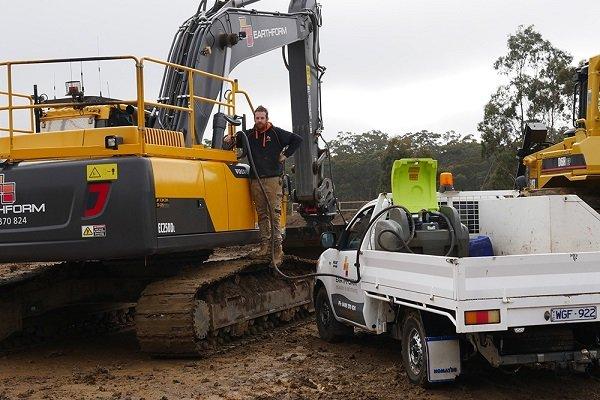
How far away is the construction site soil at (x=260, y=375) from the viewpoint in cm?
744

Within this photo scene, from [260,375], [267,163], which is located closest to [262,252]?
[267,163]

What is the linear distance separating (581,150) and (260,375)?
6.14 metres

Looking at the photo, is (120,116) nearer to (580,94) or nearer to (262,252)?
(262,252)

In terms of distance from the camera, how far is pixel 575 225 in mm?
8273

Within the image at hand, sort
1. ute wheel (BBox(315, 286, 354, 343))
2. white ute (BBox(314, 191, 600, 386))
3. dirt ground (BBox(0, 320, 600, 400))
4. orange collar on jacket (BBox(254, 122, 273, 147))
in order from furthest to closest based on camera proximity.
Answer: orange collar on jacket (BBox(254, 122, 273, 147))
ute wheel (BBox(315, 286, 354, 343))
dirt ground (BBox(0, 320, 600, 400))
white ute (BBox(314, 191, 600, 386))

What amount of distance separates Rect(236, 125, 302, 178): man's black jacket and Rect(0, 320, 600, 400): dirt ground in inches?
83.9

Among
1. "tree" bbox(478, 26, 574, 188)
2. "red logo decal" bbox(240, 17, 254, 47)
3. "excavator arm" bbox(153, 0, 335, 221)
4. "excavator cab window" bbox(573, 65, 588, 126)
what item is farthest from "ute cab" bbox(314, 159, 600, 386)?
"tree" bbox(478, 26, 574, 188)

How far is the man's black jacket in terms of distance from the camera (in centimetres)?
1062

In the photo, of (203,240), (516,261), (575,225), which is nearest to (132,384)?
(203,240)

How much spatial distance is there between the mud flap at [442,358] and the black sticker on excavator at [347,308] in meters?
1.65

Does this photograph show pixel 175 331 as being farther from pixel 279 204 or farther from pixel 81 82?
pixel 81 82

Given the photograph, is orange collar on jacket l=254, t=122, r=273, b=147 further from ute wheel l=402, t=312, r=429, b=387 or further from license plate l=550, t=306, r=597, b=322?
license plate l=550, t=306, r=597, b=322

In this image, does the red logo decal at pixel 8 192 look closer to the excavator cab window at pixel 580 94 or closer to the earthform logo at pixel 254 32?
the earthform logo at pixel 254 32

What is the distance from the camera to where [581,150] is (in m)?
12.1
